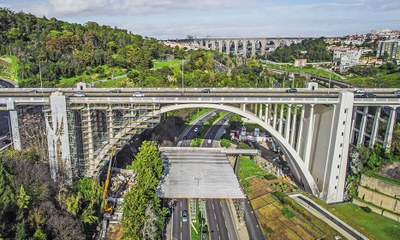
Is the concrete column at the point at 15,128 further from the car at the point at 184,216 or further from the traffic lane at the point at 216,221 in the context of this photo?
the traffic lane at the point at 216,221

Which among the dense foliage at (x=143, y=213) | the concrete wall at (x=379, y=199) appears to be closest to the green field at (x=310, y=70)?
the concrete wall at (x=379, y=199)

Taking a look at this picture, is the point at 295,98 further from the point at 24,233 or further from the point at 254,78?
the point at 254,78

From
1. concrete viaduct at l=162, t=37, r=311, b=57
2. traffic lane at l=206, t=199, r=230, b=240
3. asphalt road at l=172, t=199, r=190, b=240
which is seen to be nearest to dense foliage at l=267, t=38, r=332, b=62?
concrete viaduct at l=162, t=37, r=311, b=57

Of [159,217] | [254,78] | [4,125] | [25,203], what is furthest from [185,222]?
[254,78]

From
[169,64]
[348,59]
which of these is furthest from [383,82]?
[169,64]

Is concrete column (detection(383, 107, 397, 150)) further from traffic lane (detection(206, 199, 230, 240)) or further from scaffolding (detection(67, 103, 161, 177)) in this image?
scaffolding (detection(67, 103, 161, 177))

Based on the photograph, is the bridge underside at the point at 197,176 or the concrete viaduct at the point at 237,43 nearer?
the bridge underside at the point at 197,176

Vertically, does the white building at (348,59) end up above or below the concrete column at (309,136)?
above

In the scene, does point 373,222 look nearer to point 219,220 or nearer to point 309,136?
point 309,136
